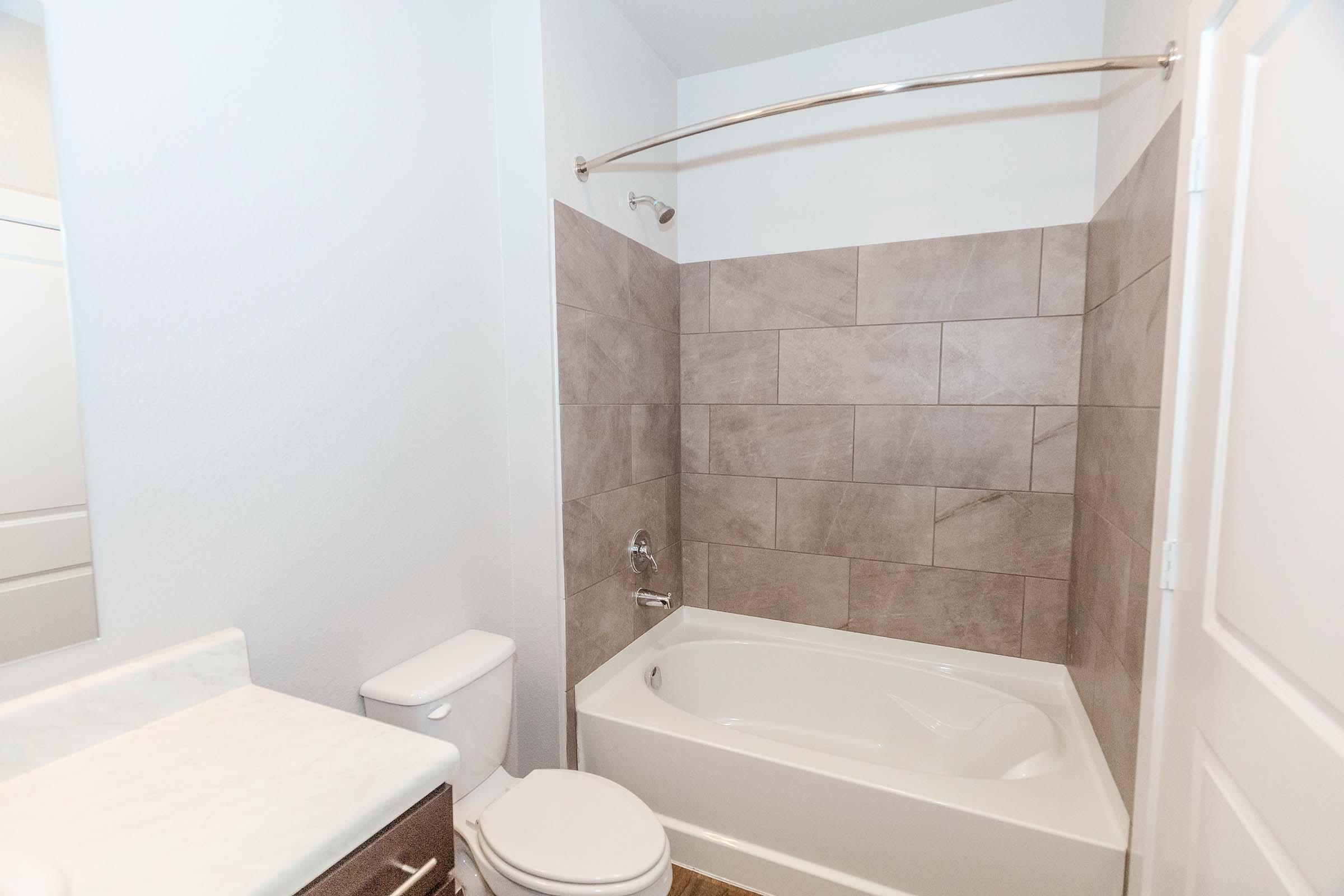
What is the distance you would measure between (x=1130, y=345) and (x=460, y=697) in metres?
1.83

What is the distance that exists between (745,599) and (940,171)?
179cm

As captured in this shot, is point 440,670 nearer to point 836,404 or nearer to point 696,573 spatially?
point 696,573

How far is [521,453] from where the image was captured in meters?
1.86

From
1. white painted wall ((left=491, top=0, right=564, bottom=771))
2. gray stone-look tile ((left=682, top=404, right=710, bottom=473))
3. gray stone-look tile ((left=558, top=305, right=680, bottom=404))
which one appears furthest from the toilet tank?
gray stone-look tile ((left=682, top=404, right=710, bottom=473))

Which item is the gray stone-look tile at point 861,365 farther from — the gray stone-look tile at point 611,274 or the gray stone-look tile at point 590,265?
the gray stone-look tile at point 590,265

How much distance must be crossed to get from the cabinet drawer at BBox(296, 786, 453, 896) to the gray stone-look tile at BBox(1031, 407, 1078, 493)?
2.01 metres

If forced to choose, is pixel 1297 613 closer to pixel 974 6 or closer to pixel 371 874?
pixel 371 874

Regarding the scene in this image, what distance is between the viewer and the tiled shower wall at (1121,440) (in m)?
1.25

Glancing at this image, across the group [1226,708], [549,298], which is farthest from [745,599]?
[1226,708]

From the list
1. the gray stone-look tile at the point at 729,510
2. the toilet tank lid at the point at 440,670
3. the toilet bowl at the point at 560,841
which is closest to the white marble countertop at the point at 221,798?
the toilet tank lid at the point at 440,670

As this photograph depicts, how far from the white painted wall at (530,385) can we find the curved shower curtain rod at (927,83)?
20 centimetres

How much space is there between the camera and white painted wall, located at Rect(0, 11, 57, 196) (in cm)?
86

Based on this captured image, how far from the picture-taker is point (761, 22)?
2.07 meters

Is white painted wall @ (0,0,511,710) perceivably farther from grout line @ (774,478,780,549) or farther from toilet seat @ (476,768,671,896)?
grout line @ (774,478,780,549)
